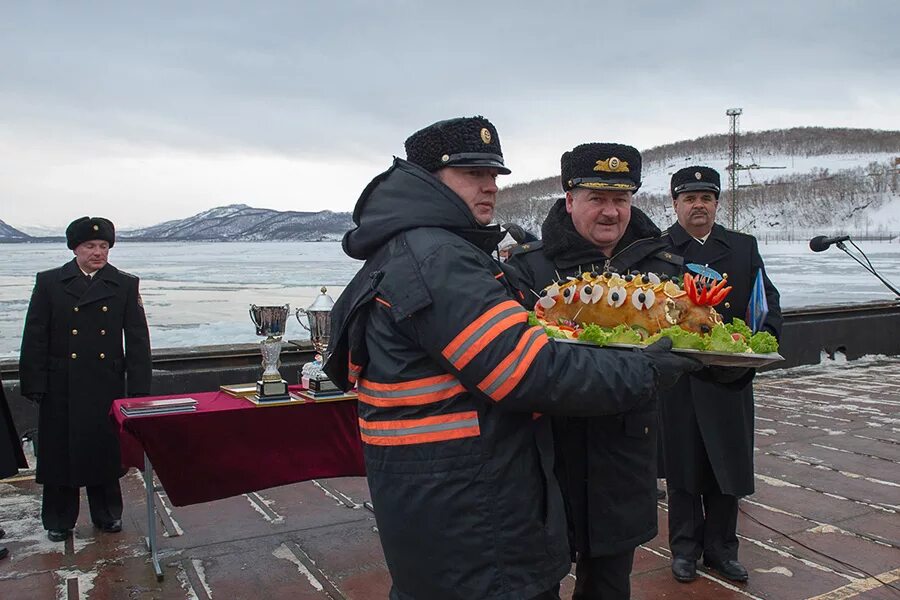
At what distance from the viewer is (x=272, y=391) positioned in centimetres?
418

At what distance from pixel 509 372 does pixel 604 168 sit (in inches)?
51.8

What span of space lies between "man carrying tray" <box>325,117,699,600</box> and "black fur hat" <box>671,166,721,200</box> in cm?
228

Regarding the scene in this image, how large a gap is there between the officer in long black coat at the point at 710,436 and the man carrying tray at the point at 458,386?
1937mm

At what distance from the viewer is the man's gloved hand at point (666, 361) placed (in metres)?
2.22

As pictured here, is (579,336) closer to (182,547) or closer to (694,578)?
(694,578)

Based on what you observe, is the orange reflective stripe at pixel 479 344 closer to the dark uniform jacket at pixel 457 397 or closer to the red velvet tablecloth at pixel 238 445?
the dark uniform jacket at pixel 457 397

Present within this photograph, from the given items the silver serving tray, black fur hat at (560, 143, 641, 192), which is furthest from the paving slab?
black fur hat at (560, 143, 641, 192)

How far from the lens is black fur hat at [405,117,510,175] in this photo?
2.18 m

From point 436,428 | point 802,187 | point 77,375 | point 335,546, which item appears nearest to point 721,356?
point 436,428

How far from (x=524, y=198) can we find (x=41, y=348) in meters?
18.7

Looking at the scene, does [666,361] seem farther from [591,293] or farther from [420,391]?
[420,391]

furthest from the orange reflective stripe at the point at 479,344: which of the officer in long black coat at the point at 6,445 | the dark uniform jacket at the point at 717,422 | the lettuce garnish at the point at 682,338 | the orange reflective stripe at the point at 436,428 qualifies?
the officer in long black coat at the point at 6,445

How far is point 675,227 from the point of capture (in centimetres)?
442

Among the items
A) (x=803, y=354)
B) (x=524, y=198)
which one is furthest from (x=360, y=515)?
(x=524, y=198)
